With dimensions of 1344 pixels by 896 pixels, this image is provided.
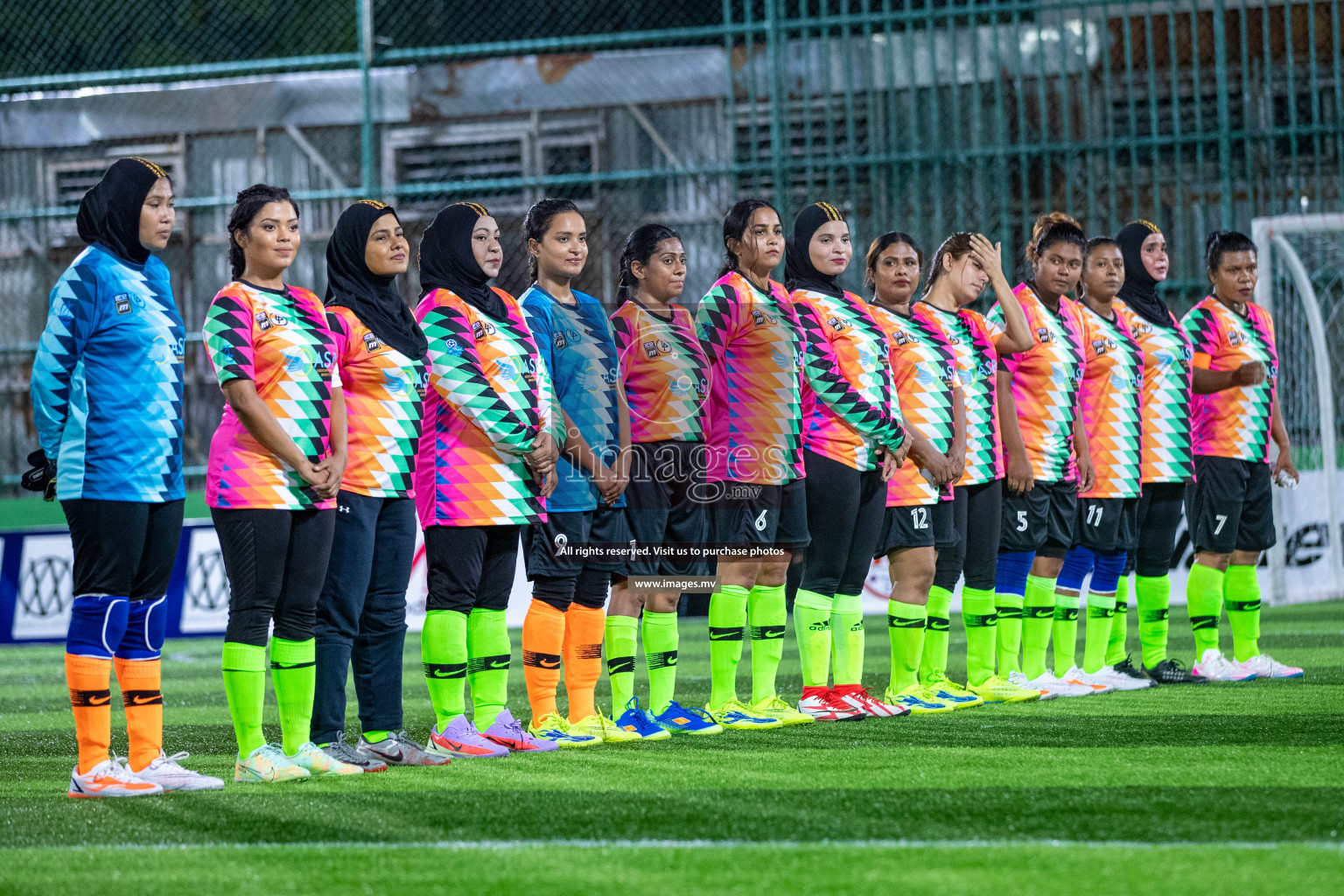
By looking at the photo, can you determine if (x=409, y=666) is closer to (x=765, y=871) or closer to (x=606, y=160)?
(x=606, y=160)

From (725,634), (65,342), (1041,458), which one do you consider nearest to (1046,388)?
(1041,458)

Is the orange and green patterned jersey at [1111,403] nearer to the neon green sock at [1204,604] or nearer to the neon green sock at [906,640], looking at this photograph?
the neon green sock at [1204,604]

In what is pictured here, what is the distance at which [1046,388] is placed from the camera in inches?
297

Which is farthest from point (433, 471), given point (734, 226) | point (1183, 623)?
point (1183, 623)

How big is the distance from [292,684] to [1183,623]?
24.5ft

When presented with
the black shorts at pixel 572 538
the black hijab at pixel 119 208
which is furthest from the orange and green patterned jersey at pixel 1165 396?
the black hijab at pixel 119 208

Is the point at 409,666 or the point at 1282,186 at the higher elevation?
the point at 1282,186

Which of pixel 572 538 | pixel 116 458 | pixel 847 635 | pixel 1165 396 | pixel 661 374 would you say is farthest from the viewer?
pixel 1165 396

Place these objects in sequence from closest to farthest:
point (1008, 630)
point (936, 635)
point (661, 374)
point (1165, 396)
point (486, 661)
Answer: point (486, 661)
point (661, 374)
point (936, 635)
point (1008, 630)
point (1165, 396)

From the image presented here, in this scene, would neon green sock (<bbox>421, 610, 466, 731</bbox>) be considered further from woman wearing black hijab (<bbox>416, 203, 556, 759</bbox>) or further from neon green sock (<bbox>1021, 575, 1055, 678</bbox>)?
neon green sock (<bbox>1021, 575, 1055, 678</bbox>)

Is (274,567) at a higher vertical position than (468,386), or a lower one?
lower

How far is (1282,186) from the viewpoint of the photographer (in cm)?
1253

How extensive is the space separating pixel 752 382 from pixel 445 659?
1.75 metres

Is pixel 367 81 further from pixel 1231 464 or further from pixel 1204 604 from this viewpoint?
pixel 1204 604
